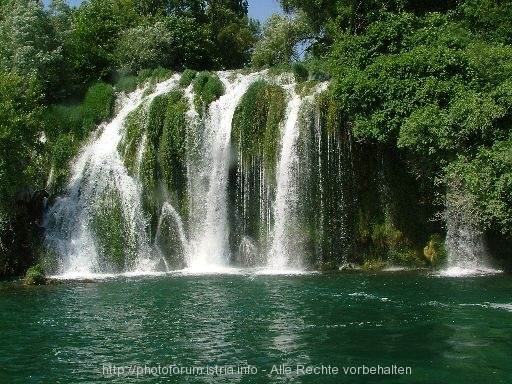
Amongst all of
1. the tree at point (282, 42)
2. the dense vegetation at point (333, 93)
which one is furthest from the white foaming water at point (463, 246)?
the tree at point (282, 42)

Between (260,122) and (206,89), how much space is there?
352cm

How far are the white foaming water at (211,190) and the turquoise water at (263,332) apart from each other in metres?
6.32

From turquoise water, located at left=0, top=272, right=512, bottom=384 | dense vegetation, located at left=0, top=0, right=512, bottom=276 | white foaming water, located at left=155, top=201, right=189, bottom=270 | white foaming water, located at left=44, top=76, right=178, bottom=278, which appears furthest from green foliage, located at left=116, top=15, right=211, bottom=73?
turquoise water, located at left=0, top=272, right=512, bottom=384

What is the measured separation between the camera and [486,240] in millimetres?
24094

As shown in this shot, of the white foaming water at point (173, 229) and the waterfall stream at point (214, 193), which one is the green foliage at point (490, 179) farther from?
the white foaming water at point (173, 229)

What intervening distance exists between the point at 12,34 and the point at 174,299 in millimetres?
20198

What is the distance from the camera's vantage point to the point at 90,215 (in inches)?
1073

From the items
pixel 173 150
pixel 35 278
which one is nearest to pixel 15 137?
pixel 35 278

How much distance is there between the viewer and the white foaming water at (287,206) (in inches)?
1003

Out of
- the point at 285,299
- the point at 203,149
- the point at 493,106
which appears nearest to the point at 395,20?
the point at 493,106

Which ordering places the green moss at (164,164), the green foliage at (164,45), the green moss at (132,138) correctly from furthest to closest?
the green foliage at (164,45), the green moss at (132,138), the green moss at (164,164)

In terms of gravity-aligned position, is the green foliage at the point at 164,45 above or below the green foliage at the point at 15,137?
above

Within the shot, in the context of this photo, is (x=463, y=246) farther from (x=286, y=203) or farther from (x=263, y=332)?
(x=263, y=332)

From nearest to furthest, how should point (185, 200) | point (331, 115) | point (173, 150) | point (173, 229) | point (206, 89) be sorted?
1. point (331, 115)
2. point (173, 229)
3. point (185, 200)
4. point (173, 150)
5. point (206, 89)
